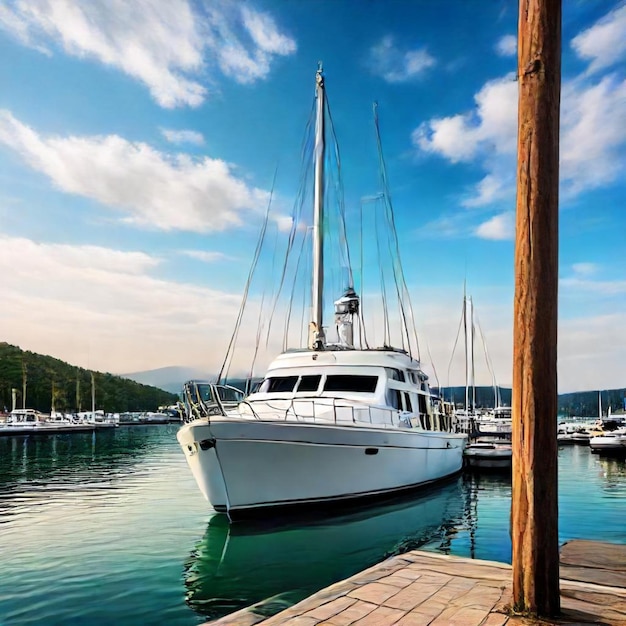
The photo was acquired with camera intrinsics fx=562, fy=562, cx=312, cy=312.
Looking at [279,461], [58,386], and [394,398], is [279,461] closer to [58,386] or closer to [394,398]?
[394,398]

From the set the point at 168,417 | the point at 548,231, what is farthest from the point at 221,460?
the point at 168,417

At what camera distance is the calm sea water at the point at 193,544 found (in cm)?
782

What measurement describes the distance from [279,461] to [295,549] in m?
2.14

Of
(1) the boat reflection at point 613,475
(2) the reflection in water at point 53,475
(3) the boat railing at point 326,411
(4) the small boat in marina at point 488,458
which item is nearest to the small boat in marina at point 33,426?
(2) the reflection in water at point 53,475

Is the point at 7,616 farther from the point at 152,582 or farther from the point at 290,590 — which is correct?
the point at 290,590

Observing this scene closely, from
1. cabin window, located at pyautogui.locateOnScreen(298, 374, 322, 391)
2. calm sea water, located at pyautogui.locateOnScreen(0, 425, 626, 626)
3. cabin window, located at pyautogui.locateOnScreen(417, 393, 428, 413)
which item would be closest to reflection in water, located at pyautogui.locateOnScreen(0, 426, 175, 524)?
calm sea water, located at pyautogui.locateOnScreen(0, 425, 626, 626)

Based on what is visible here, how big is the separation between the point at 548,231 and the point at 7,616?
800 cm

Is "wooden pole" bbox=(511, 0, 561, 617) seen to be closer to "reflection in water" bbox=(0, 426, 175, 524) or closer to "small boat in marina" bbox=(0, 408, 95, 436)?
"reflection in water" bbox=(0, 426, 175, 524)

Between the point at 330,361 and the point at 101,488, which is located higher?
the point at 330,361

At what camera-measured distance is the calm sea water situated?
7.82m

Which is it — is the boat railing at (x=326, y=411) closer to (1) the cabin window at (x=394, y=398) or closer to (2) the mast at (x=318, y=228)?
(1) the cabin window at (x=394, y=398)

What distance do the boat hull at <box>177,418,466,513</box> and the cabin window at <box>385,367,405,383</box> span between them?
2.93 metres

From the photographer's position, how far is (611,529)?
43.1 ft

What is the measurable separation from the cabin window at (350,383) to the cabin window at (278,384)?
1070mm
